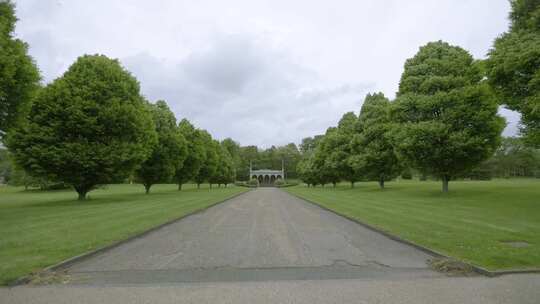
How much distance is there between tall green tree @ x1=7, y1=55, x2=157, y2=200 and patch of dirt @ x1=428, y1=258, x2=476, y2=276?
22.5 m

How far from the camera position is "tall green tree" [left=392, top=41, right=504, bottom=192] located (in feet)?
79.7

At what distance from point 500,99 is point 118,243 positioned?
18.8m

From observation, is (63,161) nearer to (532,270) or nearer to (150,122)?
(150,122)

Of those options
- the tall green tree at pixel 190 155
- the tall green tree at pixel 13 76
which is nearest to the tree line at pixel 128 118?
the tall green tree at pixel 13 76

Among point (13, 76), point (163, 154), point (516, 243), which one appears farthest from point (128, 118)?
point (516, 243)

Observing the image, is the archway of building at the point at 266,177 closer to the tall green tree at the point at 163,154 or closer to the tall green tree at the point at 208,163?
the tall green tree at the point at 208,163

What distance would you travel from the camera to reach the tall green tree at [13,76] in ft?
51.3

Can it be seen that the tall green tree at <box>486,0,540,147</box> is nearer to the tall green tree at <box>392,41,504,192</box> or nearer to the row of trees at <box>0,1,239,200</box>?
the tall green tree at <box>392,41,504,192</box>

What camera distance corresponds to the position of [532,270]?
21.7 ft

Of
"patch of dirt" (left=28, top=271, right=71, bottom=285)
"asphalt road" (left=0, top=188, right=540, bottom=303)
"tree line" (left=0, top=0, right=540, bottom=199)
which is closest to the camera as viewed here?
"asphalt road" (left=0, top=188, right=540, bottom=303)

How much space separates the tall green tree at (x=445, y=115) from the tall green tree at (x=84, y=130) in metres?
22.0

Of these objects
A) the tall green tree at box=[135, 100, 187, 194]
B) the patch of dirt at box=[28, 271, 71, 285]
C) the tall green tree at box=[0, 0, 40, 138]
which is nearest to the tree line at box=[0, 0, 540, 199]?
the tall green tree at box=[0, 0, 40, 138]

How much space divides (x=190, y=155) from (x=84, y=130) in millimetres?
24609

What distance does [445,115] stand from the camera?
25344mm
